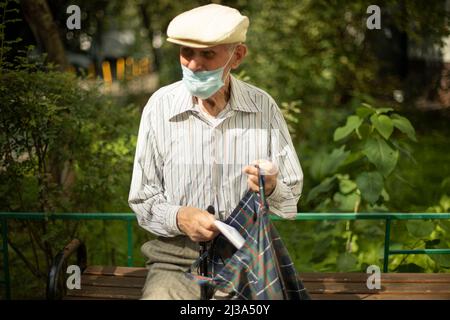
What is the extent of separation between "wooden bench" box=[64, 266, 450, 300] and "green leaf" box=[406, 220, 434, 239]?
500 mm

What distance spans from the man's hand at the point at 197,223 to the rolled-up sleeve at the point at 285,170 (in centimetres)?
29

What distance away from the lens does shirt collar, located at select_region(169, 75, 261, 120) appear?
7.67 ft

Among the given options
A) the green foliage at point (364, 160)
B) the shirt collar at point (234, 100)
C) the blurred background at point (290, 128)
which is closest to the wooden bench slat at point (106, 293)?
the blurred background at point (290, 128)

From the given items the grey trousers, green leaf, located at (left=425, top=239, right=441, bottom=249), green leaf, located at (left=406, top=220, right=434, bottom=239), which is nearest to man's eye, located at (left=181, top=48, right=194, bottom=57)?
the grey trousers

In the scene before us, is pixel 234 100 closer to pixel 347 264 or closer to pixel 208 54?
pixel 208 54

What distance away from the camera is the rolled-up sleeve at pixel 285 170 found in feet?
7.68

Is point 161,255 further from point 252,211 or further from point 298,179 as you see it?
point 298,179

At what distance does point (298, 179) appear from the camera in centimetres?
236

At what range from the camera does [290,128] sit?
456 centimetres

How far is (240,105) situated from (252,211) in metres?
0.45

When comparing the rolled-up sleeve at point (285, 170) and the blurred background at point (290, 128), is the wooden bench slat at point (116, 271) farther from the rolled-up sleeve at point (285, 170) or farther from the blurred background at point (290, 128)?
the rolled-up sleeve at point (285, 170)

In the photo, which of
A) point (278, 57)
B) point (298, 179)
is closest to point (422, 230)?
point (298, 179)

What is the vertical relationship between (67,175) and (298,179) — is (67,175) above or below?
below

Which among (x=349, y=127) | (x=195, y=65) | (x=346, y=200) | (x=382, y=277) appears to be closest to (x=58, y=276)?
(x=195, y=65)
